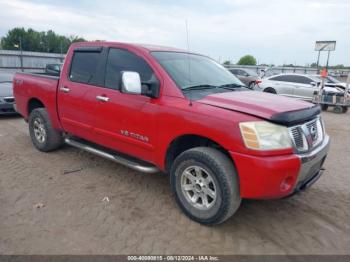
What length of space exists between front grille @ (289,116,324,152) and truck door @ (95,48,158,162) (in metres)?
1.49

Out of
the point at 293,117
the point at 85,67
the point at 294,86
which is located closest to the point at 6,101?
the point at 85,67

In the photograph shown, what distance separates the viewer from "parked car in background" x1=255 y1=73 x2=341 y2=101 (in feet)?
46.3

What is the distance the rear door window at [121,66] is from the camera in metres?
3.79

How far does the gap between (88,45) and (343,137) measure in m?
6.70

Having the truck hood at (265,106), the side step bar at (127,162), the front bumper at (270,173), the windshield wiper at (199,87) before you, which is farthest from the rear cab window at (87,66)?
the front bumper at (270,173)

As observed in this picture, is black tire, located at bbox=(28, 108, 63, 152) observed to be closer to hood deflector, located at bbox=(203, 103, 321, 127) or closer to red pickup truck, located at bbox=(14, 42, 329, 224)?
red pickup truck, located at bbox=(14, 42, 329, 224)

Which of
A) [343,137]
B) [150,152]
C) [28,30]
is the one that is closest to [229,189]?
[150,152]

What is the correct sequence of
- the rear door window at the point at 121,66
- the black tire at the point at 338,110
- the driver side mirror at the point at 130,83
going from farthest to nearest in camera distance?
the black tire at the point at 338,110
the rear door window at the point at 121,66
the driver side mirror at the point at 130,83

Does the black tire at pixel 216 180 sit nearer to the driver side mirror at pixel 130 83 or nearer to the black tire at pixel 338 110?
the driver side mirror at pixel 130 83

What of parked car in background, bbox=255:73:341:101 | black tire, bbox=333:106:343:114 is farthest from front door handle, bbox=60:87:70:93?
black tire, bbox=333:106:343:114

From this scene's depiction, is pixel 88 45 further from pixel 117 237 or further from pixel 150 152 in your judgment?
pixel 117 237

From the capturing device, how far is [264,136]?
2816 millimetres

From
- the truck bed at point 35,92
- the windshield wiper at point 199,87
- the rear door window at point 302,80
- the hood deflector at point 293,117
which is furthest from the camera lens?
the rear door window at point 302,80

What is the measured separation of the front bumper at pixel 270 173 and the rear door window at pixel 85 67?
2466 millimetres
